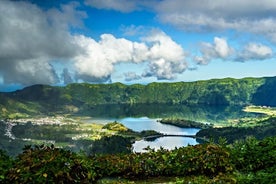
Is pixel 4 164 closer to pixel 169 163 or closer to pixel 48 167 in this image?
pixel 48 167

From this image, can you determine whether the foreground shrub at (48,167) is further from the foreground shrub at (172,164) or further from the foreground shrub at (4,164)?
the foreground shrub at (172,164)

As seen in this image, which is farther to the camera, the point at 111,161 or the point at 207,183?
the point at 111,161

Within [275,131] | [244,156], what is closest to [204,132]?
[275,131]

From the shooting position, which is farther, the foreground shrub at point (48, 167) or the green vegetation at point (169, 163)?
the green vegetation at point (169, 163)

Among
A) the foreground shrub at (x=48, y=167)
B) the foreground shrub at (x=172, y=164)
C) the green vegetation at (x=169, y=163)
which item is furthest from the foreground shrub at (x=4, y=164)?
the foreground shrub at (x=172, y=164)

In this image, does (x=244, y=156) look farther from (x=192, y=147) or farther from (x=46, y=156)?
(x=46, y=156)

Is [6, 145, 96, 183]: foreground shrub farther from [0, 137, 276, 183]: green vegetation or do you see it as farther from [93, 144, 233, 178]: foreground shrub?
[93, 144, 233, 178]: foreground shrub

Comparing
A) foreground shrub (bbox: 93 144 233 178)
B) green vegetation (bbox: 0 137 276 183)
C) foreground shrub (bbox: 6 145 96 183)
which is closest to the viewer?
foreground shrub (bbox: 6 145 96 183)

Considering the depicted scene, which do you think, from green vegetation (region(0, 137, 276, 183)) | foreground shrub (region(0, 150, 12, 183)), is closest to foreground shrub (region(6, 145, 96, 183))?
green vegetation (region(0, 137, 276, 183))

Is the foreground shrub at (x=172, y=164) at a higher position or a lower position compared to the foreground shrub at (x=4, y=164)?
lower
